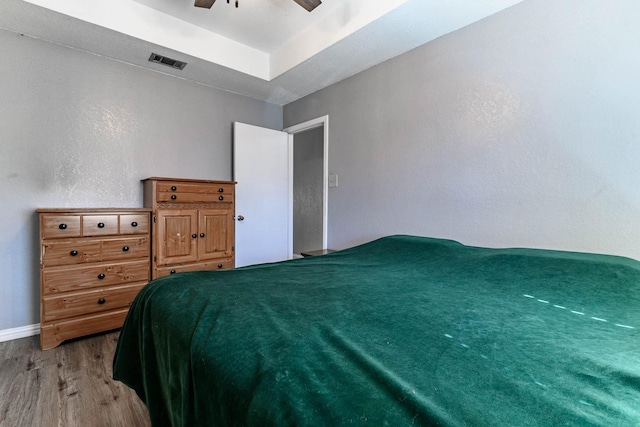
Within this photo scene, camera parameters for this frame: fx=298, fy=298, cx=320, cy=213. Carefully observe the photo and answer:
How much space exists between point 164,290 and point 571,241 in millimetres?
2115

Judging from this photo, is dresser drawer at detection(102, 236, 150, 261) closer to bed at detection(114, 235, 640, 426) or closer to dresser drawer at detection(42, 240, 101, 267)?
dresser drawer at detection(42, 240, 101, 267)

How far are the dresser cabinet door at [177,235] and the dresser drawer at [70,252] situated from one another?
46cm

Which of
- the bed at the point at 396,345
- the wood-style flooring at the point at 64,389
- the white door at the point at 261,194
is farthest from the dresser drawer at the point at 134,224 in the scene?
the bed at the point at 396,345

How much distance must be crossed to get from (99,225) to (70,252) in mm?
262

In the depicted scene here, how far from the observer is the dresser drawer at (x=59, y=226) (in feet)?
6.90

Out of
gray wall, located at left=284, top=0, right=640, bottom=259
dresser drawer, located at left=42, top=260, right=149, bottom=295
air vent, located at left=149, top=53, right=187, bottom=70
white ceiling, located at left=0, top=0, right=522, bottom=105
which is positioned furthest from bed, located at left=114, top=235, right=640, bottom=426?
air vent, located at left=149, top=53, right=187, bottom=70

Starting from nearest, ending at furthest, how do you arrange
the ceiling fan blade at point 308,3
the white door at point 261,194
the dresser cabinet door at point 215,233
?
the ceiling fan blade at point 308,3, the dresser cabinet door at point 215,233, the white door at point 261,194

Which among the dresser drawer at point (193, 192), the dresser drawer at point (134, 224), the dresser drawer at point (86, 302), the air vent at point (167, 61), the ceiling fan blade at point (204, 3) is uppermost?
the air vent at point (167, 61)

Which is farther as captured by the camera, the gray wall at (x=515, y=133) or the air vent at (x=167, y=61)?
the air vent at (x=167, y=61)

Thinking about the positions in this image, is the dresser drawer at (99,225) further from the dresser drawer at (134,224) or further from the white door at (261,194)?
the white door at (261,194)

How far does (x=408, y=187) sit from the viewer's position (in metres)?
2.48

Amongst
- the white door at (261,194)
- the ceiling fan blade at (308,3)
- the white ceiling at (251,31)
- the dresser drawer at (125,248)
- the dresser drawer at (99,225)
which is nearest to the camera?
the ceiling fan blade at (308,3)

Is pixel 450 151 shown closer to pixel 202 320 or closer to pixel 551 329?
pixel 551 329

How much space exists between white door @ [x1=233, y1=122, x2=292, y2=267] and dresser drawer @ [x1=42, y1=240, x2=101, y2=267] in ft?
4.41
